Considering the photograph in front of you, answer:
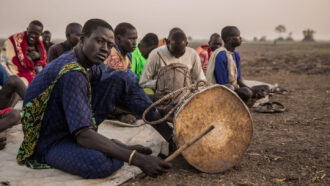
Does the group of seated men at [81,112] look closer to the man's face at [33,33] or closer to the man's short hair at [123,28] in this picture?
the man's short hair at [123,28]

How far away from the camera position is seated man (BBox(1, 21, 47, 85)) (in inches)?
228

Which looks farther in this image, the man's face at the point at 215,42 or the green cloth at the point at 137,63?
the man's face at the point at 215,42

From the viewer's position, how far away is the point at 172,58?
469 centimetres

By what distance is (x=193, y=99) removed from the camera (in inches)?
97.0

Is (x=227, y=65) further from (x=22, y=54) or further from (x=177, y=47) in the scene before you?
(x=22, y=54)

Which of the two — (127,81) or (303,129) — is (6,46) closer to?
(127,81)

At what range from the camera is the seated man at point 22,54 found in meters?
5.80

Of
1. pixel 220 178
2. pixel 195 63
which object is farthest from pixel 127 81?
pixel 195 63

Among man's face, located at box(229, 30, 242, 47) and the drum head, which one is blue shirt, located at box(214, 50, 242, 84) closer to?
man's face, located at box(229, 30, 242, 47)

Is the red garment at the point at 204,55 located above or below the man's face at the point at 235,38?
below

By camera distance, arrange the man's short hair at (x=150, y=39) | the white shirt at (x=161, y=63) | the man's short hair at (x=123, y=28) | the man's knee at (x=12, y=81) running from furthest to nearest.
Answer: the man's short hair at (x=150, y=39) < the white shirt at (x=161, y=63) < the man's short hair at (x=123, y=28) < the man's knee at (x=12, y=81)

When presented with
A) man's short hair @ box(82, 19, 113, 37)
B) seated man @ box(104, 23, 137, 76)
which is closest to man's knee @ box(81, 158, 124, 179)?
man's short hair @ box(82, 19, 113, 37)

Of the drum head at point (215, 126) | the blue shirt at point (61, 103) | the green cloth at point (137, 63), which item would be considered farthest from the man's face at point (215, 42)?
the blue shirt at point (61, 103)

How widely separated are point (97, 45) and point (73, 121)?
1.98 feet
